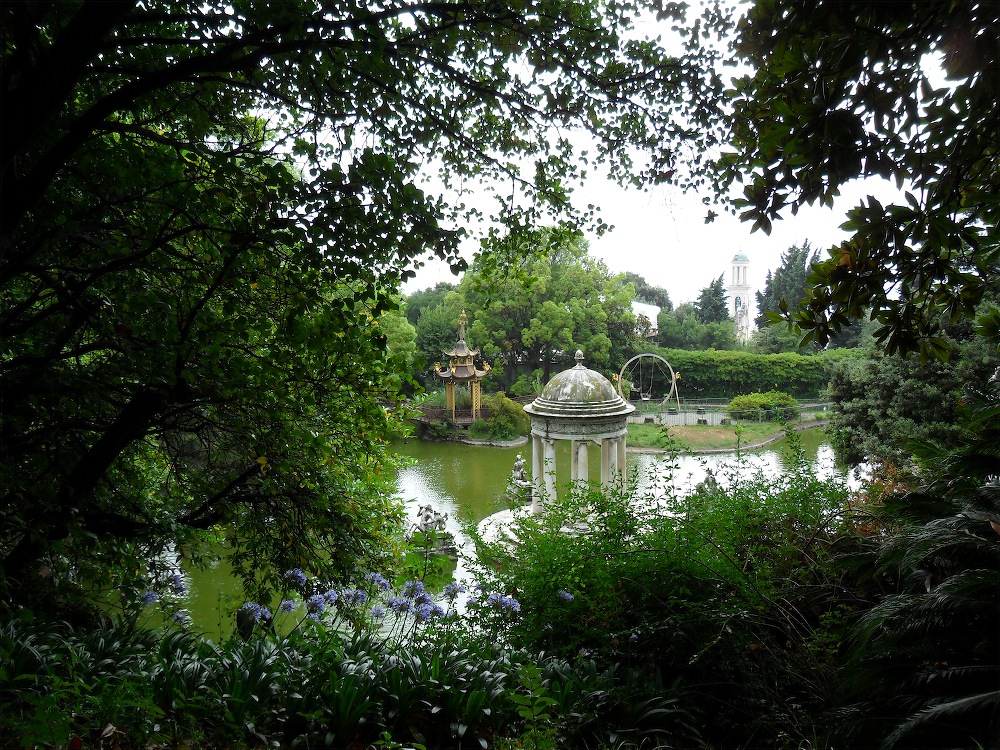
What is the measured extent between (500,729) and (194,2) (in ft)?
11.4

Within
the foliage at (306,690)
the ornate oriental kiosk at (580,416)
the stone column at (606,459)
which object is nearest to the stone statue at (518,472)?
the ornate oriental kiosk at (580,416)

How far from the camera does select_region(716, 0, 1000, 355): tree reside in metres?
1.73

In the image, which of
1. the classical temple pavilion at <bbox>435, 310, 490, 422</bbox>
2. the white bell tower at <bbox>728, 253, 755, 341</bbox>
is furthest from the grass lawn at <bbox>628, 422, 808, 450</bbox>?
the white bell tower at <bbox>728, 253, 755, 341</bbox>

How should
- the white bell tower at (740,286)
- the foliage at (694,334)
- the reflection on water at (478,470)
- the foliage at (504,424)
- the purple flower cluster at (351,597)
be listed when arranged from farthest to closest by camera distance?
the white bell tower at (740,286)
the foliage at (694,334)
the foliage at (504,424)
the reflection on water at (478,470)
the purple flower cluster at (351,597)

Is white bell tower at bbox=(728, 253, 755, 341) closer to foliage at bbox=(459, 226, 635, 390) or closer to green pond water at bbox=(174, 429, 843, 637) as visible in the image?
foliage at bbox=(459, 226, 635, 390)

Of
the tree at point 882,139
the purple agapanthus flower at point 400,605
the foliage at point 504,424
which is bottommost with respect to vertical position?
the foliage at point 504,424

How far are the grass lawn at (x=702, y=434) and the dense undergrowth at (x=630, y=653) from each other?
15.4 meters

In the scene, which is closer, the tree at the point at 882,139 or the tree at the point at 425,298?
the tree at the point at 882,139

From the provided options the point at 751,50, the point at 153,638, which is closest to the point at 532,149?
the point at 751,50

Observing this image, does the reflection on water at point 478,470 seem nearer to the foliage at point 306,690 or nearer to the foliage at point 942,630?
the foliage at point 306,690

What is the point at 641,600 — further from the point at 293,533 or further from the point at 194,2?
the point at 194,2

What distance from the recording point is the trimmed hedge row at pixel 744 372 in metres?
28.3

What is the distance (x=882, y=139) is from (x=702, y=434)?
20282 mm

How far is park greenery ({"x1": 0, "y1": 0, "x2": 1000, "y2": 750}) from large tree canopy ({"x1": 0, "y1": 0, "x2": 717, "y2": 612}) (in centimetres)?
3
